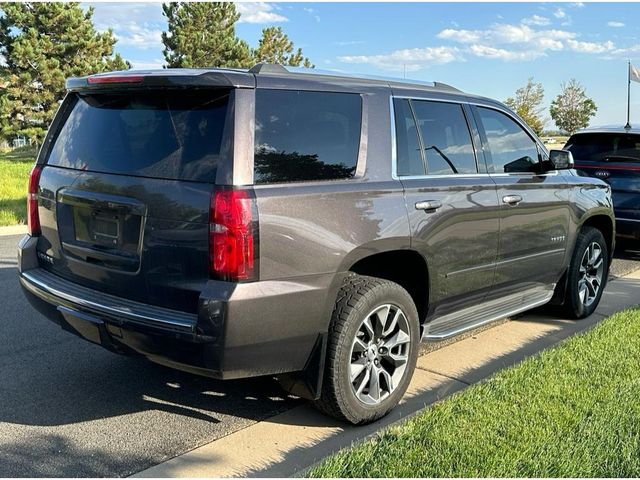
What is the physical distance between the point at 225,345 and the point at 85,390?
5.21ft

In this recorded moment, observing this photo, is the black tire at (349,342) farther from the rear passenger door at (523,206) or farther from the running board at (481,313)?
the rear passenger door at (523,206)

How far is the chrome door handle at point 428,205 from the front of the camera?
151 inches

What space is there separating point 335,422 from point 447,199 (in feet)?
5.21

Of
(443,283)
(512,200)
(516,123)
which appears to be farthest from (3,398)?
(516,123)

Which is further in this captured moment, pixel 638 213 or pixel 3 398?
pixel 638 213

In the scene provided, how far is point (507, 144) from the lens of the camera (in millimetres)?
4914

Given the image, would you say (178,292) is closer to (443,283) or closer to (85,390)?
(85,390)

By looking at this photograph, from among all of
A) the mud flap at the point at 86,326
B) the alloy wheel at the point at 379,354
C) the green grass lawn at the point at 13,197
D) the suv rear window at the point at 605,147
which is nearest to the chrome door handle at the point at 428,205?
the alloy wheel at the point at 379,354

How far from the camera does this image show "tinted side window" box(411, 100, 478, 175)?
4.13 meters

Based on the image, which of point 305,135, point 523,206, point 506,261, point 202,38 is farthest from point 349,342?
point 202,38

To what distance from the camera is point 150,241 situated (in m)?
3.13

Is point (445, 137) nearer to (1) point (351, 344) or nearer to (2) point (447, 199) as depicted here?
(2) point (447, 199)

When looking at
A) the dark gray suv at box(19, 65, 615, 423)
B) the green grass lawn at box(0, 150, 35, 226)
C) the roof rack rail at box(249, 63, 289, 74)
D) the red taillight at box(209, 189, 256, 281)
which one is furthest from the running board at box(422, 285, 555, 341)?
the green grass lawn at box(0, 150, 35, 226)

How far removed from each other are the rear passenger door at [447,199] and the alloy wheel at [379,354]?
410mm
